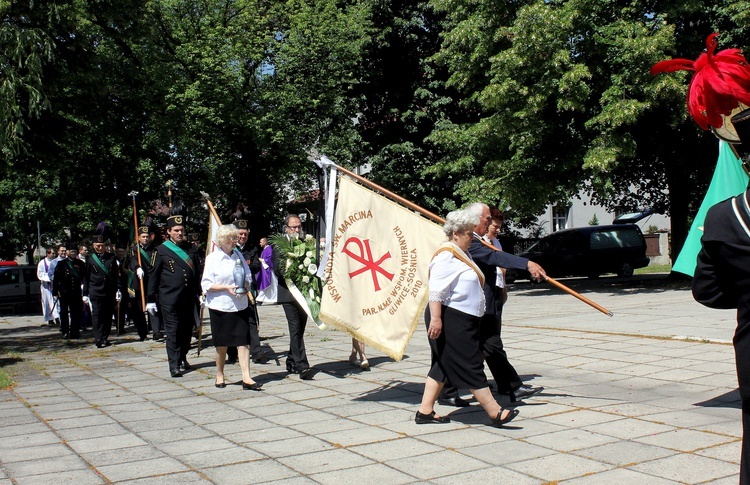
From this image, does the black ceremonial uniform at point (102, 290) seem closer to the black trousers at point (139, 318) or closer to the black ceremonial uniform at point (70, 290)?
the black trousers at point (139, 318)

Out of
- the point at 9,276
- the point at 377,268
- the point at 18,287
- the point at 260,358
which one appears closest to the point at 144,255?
the point at 260,358

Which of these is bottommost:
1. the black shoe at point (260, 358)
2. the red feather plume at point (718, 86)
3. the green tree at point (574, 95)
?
the black shoe at point (260, 358)

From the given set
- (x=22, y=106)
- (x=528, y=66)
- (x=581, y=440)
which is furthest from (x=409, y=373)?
(x=528, y=66)

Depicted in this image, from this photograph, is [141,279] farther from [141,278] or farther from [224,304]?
[224,304]

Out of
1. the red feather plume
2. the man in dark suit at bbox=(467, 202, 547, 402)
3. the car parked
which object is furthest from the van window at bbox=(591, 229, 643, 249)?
the red feather plume

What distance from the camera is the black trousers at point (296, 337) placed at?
30.8ft

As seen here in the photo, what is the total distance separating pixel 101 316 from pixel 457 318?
985cm

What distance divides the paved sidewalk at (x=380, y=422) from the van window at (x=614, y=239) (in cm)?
1917

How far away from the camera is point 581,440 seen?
588cm

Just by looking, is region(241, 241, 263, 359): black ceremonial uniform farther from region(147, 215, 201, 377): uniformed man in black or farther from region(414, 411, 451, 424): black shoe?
region(414, 411, 451, 424): black shoe

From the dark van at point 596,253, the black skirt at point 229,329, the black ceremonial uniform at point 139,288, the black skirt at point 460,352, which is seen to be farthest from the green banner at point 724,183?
the dark van at point 596,253

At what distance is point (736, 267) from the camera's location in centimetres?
313

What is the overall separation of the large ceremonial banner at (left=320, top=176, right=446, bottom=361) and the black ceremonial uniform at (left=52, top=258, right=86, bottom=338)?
10.9 m

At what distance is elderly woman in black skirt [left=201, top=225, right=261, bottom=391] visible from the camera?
8.89m
